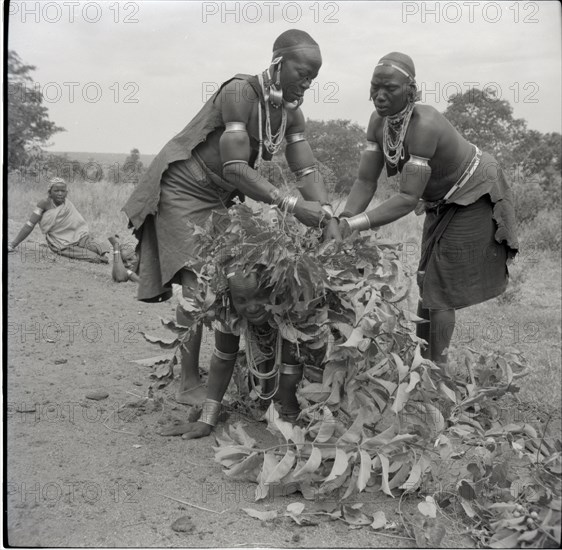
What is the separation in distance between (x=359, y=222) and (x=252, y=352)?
0.86 m

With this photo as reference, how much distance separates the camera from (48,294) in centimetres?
602

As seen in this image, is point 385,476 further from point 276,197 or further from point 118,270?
point 118,270

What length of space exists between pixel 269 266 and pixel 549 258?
6.92 metres

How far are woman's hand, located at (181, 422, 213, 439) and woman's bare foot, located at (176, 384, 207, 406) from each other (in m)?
0.48

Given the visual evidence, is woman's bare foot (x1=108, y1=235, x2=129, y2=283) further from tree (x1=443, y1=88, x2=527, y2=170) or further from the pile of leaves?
tree (x1=443, y1=88, x2=527, y2=170)

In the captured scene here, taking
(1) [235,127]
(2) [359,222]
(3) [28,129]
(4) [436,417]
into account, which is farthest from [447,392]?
(3) [28,129]

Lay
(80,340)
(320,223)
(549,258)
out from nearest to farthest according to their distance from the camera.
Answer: (320,223) < (80,340) < (549,258)

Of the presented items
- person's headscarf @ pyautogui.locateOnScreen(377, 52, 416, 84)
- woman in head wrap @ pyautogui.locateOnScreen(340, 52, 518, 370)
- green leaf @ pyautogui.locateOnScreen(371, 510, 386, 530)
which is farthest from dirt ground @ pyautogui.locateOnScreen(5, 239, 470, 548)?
person's headscarf @ pyautogui.locateOnScreen(377, 52, 416, 84)

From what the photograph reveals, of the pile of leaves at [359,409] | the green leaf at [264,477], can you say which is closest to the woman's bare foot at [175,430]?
the pile of leaves at [359,409]

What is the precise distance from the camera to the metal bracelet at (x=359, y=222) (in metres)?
3.57

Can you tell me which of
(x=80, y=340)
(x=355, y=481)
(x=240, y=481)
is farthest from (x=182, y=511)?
(x=80, y=340)

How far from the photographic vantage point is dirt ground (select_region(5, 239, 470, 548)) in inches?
102

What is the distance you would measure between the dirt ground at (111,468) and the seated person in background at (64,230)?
→ 328 cm

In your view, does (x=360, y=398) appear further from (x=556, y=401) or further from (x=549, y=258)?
(x=549, y=258)
